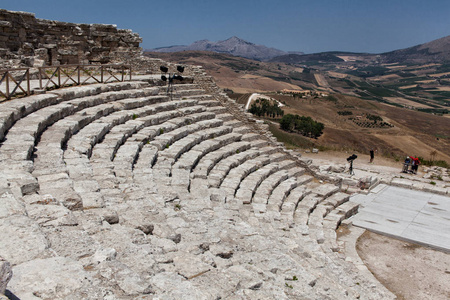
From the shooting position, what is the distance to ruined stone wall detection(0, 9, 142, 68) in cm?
1385

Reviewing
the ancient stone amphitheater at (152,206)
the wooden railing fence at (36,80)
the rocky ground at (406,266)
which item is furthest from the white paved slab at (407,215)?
the wooden railing fence at (36,80)

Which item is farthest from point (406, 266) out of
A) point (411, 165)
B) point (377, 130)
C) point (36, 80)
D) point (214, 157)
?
point (377, 130)

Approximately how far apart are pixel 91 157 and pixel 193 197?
2245 millimetres

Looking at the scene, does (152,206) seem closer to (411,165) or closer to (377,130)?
(411,165)

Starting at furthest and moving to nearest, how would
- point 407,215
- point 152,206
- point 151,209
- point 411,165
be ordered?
1. point 411,165
2. point 407,215
3. point 152,206
4. point 151,209

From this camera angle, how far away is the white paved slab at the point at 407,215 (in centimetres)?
1066

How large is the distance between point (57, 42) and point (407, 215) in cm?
1568

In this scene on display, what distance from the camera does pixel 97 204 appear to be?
15.5ft

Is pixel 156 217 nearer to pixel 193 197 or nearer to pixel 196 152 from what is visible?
pixel 193 197

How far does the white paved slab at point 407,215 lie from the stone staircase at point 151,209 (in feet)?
3.06

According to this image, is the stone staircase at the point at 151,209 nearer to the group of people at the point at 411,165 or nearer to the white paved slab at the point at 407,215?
the white paved slab at the point at 407,215

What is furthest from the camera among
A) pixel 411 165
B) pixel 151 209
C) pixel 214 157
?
pixel 411 165

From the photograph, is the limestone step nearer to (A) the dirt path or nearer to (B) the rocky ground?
(B) the rocky ground

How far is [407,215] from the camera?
12.3m
